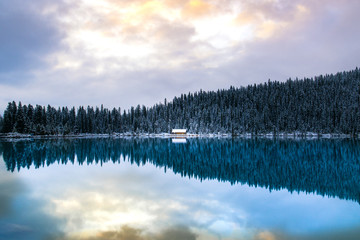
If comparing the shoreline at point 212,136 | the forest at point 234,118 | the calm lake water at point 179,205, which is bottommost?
the calm lake water at point 179,205

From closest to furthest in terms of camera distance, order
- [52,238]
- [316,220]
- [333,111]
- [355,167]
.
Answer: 1. [52,238]
2. [316,220]
3. [355,167]
4. [333,111]

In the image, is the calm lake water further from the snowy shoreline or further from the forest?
the forest

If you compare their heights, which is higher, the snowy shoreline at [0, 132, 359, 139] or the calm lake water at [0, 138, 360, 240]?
the snowy shoreline at [0, 132, 359, 139]

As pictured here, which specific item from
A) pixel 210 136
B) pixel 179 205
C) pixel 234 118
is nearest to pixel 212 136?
pixel 210 136

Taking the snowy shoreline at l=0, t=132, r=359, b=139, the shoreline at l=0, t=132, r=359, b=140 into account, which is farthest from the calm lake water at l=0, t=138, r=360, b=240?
the shoreline at l=0, t=132, r=359, b=140

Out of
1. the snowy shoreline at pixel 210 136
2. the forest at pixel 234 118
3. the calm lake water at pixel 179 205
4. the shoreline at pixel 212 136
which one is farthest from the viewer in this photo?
the forest at pixel 234 118

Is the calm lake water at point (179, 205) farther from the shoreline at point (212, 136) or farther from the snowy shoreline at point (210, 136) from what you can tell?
the shoreline at point (212, 136)

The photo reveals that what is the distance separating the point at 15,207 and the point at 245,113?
567 feet

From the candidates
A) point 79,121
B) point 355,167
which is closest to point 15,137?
point 79,121

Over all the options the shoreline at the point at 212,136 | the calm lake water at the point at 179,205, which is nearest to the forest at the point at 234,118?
the shoreline at the point at 212,136

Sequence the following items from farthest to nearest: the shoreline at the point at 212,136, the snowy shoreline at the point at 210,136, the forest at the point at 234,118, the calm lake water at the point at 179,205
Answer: the forest at the point at 234,118
the shoreline at the point at 212,136
the snowy shoreline at the point at 210,136
the calm lake water at the point at 179,205

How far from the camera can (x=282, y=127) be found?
17238 cm

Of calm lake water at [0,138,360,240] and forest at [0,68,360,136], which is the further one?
forest at [0,68,360,136]

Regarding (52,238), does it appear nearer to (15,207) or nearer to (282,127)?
(15,207)
